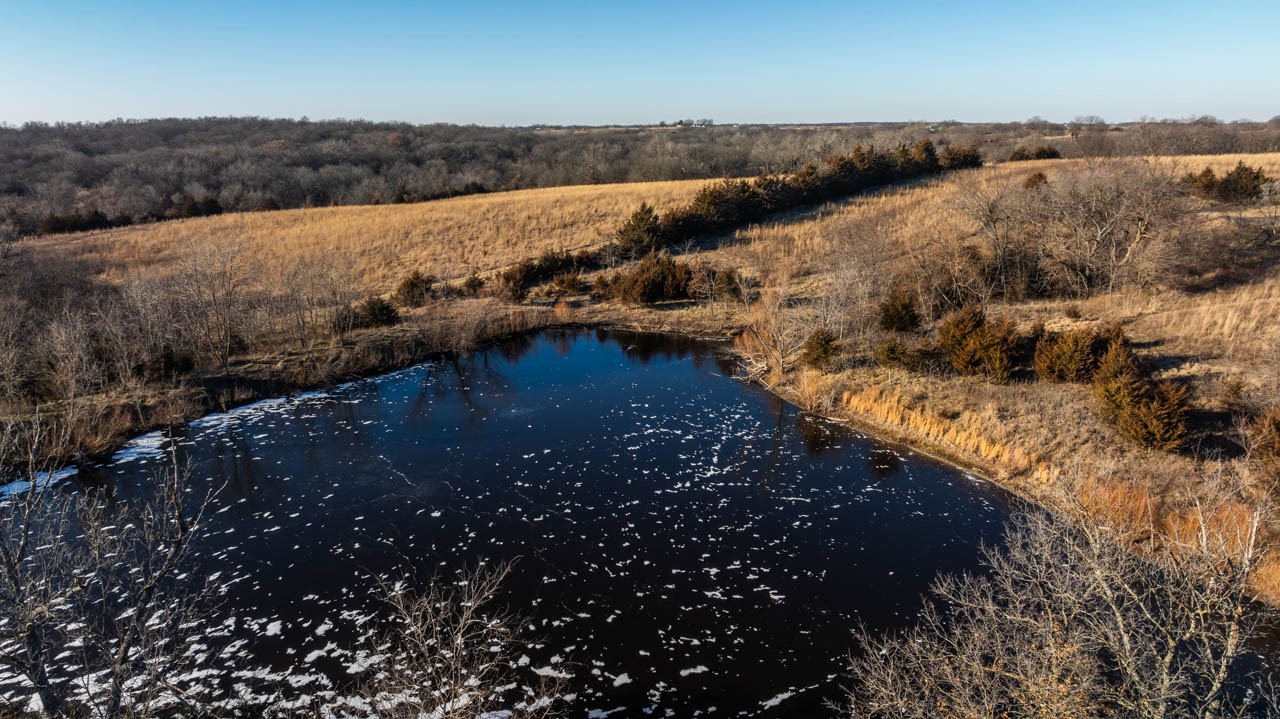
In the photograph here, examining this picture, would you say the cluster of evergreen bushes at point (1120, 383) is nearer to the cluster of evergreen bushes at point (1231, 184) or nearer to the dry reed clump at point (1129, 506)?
the dry reed clump at point (1129, 506)

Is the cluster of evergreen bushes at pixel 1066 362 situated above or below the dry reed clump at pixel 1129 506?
above

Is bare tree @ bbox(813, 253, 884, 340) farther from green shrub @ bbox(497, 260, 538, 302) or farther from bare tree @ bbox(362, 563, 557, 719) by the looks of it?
bare tree @ bbox(362, 563, 557, 719)

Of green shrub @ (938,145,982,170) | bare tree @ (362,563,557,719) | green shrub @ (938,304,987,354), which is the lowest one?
bare tree @ (362,563,557,719)

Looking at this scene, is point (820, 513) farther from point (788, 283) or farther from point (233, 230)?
point (233, 230)

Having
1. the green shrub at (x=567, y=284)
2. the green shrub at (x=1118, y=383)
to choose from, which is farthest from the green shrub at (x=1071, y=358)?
the green shrub at (x=567, y=284)

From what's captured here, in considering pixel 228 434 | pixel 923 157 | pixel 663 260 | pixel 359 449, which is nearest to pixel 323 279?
pixel 228 434

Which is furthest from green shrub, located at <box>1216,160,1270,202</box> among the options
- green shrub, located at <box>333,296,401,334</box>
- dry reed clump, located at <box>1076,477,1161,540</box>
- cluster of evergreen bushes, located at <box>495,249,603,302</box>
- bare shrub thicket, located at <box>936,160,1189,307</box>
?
green shrub, located at <box>333,296,401,334</box>
